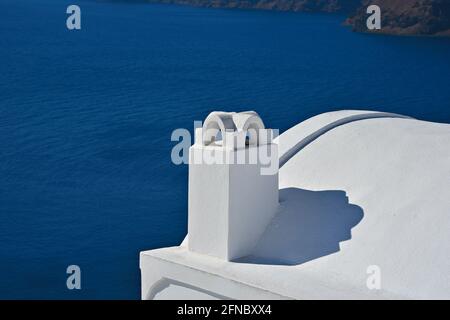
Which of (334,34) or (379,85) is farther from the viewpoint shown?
(334,34)

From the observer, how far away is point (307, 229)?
9.05 meters

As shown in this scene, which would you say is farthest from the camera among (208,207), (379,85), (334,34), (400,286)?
(334,34)

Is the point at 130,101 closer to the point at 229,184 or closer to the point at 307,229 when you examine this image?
the point at 307,229

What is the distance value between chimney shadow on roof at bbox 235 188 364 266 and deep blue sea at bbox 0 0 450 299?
50.1 feet

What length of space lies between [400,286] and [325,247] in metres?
1.10

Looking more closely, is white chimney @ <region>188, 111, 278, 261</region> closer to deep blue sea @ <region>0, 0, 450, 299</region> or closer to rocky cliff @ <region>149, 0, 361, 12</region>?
deep blue sea @ <region>0, 0, 450, 299</region>

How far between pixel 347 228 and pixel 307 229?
444mm

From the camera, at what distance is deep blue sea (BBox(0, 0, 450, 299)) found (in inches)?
1201

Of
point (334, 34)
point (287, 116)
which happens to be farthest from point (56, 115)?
point (334, 34)

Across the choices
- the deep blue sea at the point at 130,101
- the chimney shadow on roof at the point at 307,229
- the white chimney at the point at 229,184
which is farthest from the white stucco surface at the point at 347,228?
the deep blue sea at the point at 130,101

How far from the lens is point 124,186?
35.8 metres

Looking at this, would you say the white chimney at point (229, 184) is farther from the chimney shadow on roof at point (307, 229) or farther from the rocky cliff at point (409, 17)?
the rocky cliff at point (409, 17)
